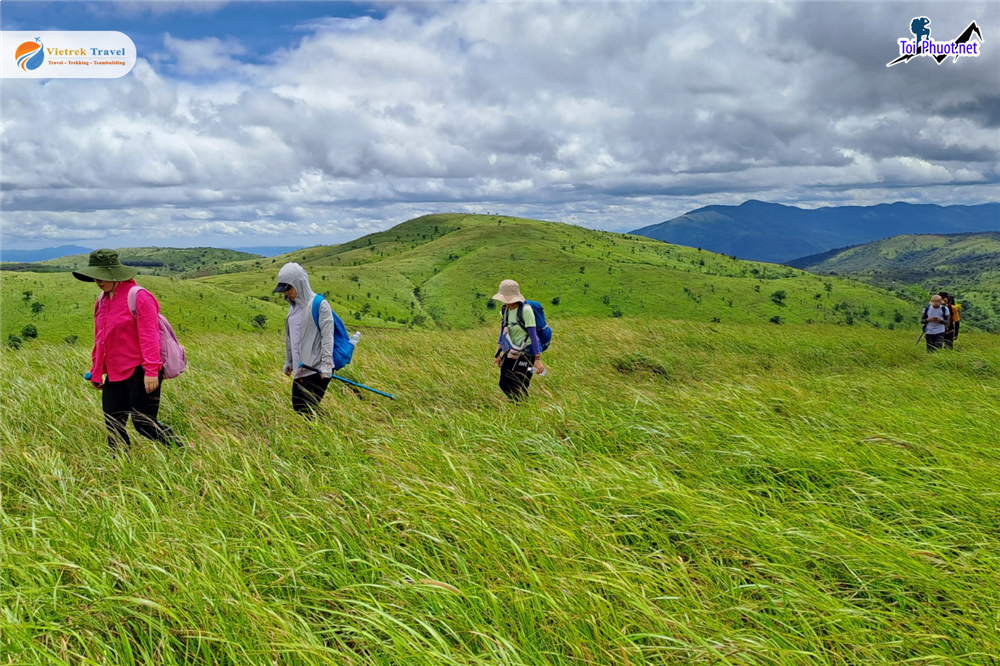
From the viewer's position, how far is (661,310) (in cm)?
10675

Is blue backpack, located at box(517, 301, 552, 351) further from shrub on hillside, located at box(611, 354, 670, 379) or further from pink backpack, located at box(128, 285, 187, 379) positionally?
pink backpack, located at box(128, 285, 187, 379)

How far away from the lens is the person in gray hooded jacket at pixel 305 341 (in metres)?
6.11

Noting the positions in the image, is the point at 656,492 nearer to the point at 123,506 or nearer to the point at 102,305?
the point at 123,506

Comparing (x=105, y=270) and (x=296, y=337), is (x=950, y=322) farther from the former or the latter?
(x=105, y=270)

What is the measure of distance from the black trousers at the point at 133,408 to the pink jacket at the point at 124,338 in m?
0.10

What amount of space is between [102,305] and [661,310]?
107967 mm

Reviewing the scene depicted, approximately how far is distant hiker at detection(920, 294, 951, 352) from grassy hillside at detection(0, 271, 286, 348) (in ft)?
224

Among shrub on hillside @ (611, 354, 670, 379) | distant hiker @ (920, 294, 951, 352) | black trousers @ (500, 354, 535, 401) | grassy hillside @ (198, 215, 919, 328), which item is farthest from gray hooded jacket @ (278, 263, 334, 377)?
grassy hillside @ (198, 215, 919, 328)

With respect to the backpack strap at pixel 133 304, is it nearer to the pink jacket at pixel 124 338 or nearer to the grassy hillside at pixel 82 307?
the pink jacket at pixel 124 338

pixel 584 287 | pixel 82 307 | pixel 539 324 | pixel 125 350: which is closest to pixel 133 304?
pixel 125 350

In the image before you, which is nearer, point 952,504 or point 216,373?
point 952,504

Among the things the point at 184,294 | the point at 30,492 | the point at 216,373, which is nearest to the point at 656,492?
the point at 30,492

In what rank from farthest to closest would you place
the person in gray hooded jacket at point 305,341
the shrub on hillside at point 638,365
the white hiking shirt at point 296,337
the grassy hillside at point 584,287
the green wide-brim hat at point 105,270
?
1. the grassy hillside at point 584,287
2. the shrub on hillside at point 638,365
3. the white hiking shirt at point 296,337
4. the person in gray hooded jacket at point 305,341
5. the green wide-brim hat at point 105,270

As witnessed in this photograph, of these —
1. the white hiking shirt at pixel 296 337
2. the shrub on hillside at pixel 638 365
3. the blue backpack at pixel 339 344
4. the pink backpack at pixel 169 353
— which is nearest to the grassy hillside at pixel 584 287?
the shrub on hillside at pixel 638 365
